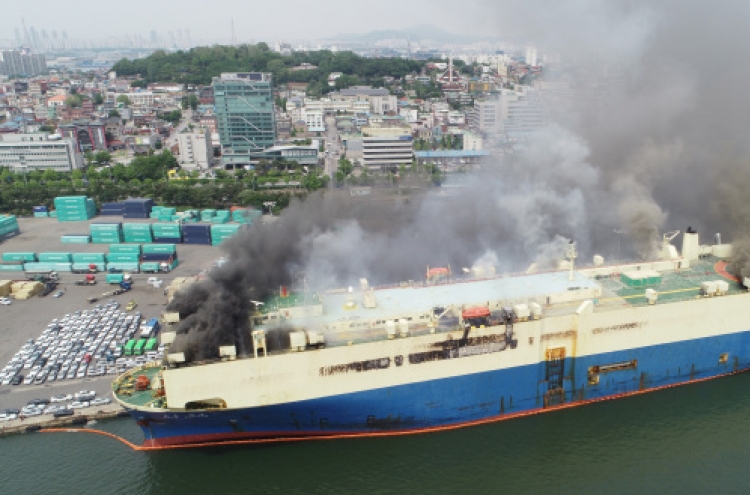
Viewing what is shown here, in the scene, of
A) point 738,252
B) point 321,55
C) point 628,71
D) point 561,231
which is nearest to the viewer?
point 738,252

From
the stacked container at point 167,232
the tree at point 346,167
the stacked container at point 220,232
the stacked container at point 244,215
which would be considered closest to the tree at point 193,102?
the tree at point 346,167

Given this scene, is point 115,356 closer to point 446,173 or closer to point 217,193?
point 217,193

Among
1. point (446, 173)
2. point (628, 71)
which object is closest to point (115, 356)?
point (628, 71)

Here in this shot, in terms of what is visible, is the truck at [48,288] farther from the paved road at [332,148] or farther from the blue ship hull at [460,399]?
the paved road at [332,148]

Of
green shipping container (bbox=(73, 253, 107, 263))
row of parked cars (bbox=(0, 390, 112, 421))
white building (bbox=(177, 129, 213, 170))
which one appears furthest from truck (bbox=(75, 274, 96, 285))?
white building (bbox=(177, 129, 213, 170))

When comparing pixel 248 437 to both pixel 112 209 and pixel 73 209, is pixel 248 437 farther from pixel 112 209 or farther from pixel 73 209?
pixel 73 209

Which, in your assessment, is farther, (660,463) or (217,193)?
(217,193)

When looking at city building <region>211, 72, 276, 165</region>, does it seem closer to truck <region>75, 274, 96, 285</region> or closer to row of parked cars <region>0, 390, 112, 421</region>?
truck <region>75, 274, 96, 285</region>
